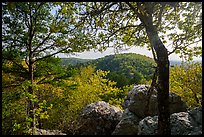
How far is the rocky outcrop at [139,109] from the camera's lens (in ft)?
24.4

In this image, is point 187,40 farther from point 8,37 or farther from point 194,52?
point 8,37

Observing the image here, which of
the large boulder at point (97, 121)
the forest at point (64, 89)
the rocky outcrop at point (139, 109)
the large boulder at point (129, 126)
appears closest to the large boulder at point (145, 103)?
the rocky outcrop at point (139, 109)

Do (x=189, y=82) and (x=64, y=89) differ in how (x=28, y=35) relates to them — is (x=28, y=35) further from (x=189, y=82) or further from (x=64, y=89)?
(x=189, y=82)

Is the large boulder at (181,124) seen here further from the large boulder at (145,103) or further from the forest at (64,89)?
the forest at (64,89)

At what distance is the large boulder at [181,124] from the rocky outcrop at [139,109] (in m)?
1.88

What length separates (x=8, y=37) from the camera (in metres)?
7.27

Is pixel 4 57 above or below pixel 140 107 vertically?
above

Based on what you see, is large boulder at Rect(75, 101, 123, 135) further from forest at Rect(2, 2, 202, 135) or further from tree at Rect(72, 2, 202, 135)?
tree at Rect(72, 2, 202, 135)

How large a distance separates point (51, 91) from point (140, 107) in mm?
7716

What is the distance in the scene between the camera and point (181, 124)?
520 centimetres

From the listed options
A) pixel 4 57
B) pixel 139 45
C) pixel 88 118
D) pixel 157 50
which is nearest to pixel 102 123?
pixel 88 118

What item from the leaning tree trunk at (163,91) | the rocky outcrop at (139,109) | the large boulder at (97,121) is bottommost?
the large boulder at (97,121)

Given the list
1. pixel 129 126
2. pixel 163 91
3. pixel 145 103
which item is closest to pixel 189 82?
pixel 145 103

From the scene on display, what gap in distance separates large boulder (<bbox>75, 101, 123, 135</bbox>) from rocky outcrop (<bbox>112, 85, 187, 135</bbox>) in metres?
1.63
